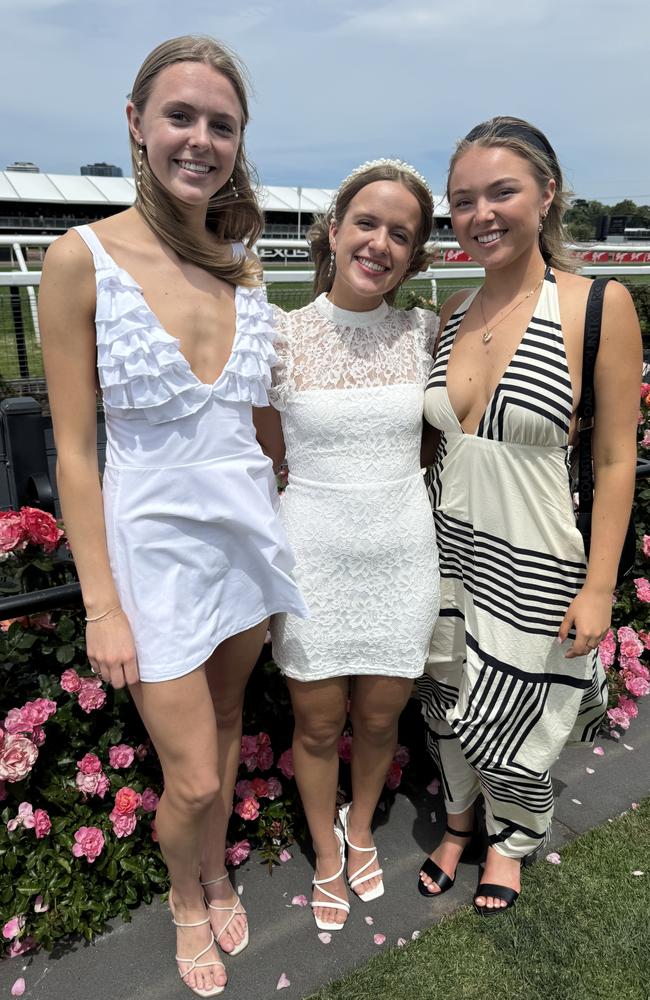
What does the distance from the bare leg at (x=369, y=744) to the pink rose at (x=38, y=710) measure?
39.8 inches

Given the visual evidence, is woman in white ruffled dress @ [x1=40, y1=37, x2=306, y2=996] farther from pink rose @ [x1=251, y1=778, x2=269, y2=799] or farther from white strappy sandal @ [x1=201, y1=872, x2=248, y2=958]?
→ pink rose @ [x1=251, y1=778, x2=269, y2=799]

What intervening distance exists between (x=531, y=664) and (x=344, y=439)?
899 millimetres

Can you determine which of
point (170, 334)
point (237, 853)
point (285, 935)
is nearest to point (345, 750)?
point (237, 853)

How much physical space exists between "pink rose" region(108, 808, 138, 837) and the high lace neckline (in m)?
1.77

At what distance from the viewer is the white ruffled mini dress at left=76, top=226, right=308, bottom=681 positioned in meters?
1.60

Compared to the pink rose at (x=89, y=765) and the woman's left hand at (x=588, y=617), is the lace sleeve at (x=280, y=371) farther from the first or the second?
the pink rose at (x=89, y=765)

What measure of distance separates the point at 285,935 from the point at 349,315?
204cm

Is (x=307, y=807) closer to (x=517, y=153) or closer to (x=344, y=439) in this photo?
(x=344, y=439)

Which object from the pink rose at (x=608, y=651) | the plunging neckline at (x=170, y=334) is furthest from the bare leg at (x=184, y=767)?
the pink rose at (x=608, y=651)

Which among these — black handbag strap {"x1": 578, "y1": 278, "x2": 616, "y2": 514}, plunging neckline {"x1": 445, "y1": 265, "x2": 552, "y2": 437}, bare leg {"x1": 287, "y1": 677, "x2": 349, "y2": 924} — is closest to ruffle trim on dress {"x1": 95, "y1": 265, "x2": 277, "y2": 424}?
plunging neckline {"x1": 445, "y1": 265, "x2": 552, "y2": 437}

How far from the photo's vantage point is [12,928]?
212cm

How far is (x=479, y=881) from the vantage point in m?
2.51

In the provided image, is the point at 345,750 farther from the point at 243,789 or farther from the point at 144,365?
the point at 144,365

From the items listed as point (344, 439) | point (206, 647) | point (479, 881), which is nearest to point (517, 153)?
point (344, 439)
